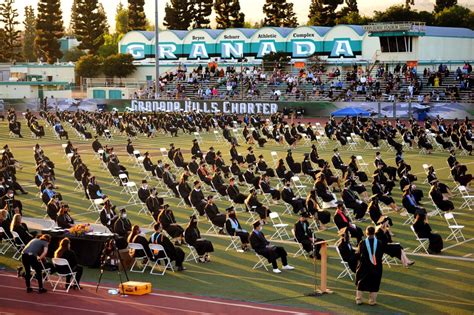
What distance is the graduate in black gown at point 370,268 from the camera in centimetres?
1508

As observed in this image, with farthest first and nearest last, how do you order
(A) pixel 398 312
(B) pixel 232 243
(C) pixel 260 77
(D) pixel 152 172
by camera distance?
(C) pixel 260 77
(D) pixel 152 172
(B) pixel 232 243
(A) pixel 398 312

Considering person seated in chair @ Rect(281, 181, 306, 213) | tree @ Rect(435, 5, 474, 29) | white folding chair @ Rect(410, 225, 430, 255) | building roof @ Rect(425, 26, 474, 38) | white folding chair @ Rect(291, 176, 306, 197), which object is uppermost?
tree @ Rect(435, 5, 474, 29)

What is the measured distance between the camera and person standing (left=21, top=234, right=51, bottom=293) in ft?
52.5

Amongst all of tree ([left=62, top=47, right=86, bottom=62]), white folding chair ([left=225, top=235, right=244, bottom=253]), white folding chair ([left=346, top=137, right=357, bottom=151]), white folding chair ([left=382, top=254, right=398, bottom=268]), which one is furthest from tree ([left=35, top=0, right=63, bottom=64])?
white folding chair ([left=382, top=254, right=398, bottom=268])

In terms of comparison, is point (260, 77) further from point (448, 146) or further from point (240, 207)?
point (240, 207)

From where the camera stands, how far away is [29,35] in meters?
168

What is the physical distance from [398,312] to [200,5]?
105009 millimetres

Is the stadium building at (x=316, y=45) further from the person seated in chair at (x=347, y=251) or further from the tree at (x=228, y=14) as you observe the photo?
the person seated in chair at (x=347, y=251)

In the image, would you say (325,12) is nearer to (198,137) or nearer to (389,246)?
(198,137)

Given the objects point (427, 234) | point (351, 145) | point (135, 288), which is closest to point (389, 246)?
point (427, 234)

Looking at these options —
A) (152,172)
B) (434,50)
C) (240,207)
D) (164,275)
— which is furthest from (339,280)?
(434,50)

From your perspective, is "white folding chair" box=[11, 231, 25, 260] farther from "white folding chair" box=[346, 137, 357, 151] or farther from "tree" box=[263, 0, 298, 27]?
"tree" box=[263, 0, 298, 27]

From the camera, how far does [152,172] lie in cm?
3125

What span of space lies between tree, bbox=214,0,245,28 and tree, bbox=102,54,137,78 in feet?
86.4
